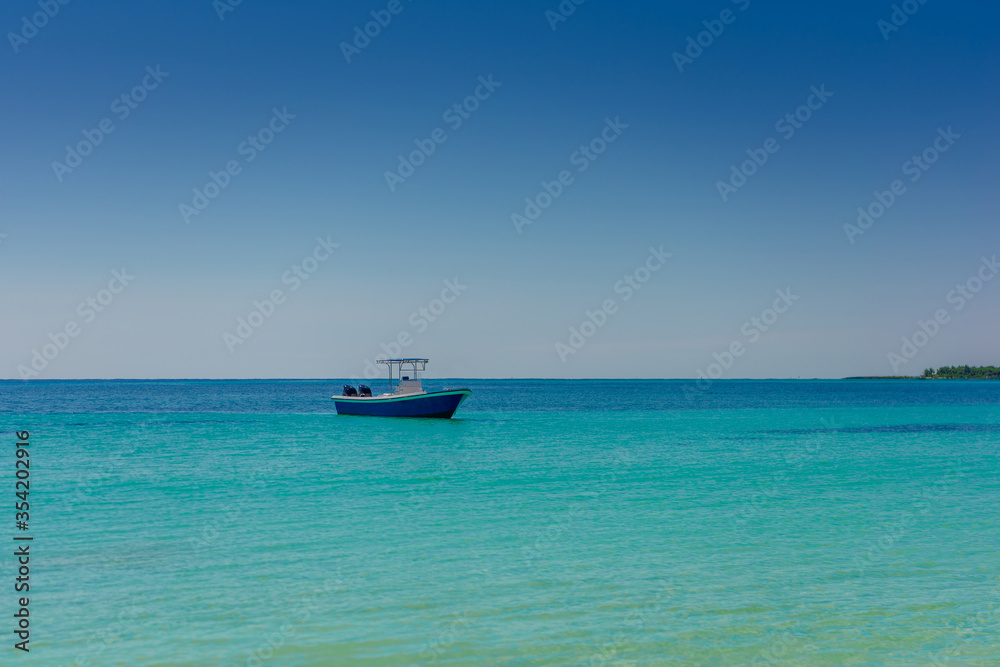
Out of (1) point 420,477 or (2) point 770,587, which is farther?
(1) point 420,477

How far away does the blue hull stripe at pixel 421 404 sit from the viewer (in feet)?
159

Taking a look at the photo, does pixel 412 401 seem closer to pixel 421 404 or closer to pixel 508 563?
pixel 421 404

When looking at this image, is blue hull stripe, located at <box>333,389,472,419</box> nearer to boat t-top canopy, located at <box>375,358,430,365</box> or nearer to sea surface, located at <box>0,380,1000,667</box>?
boat t-top canopy, located at <box>375,358,430,365</box>

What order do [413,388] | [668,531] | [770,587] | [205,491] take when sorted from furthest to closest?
[413,388]
[205,491]
[668,531]
[770,587]

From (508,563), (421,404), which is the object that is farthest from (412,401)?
(508,563)

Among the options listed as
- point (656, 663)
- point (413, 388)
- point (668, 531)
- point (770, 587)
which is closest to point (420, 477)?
point (668, 531)

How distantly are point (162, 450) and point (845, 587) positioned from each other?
29.2 meters

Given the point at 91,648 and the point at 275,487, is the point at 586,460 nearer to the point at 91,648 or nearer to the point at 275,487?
the point at 275,487

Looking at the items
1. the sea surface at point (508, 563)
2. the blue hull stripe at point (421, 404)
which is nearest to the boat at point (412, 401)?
the blue hull stripe at point (421, 404)

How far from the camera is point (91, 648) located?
874 cm

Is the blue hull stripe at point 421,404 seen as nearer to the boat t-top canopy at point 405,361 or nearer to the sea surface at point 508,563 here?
the boat t-top canopy at point 405,361

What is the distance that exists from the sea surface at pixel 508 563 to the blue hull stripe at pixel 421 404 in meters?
20.3

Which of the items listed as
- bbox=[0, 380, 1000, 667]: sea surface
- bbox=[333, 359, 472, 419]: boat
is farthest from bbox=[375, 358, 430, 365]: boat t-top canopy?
bbox=[0, 380, 1000, 667]: sea surface

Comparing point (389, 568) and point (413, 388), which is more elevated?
point (413, 388)
